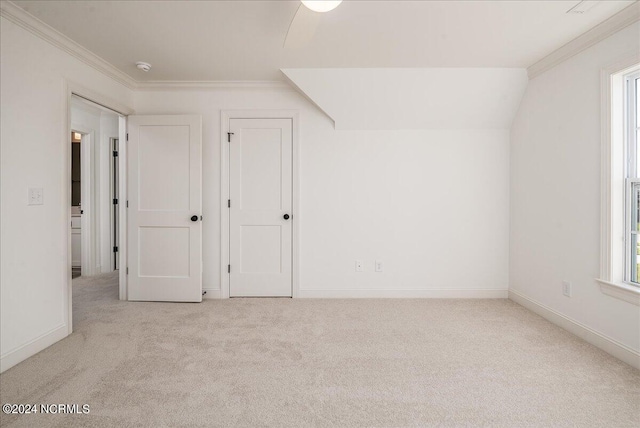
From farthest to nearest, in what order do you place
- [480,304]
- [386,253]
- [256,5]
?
[386,253], [480,304], [256,5]

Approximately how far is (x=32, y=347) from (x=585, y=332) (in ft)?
13.7

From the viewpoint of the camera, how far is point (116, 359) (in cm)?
220

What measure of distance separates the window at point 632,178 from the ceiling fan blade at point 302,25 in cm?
232

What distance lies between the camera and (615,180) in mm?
2324

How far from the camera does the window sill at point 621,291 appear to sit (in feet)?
6.99

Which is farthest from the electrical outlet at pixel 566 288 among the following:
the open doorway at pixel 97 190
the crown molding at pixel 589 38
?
the open doorway at pixel 97 190

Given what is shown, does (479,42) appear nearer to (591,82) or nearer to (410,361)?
(591,82)

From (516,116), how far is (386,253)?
2.02 m

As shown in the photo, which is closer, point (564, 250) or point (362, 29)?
point (362, 29)

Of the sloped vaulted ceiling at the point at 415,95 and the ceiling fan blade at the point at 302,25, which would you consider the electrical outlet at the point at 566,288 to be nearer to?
the sloped vaulted ceiling at the point at 415,95

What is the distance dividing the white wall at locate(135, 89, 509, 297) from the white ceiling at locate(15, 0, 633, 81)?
2.08 ft

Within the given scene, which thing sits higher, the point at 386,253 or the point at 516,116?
the point at 516,116

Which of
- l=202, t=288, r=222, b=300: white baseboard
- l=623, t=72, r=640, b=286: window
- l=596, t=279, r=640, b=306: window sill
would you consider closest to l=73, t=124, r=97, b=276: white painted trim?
l=202, t=288, r=222, b=300: white baseboard

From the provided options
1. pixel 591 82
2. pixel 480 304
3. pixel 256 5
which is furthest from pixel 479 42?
pixel 480 304
